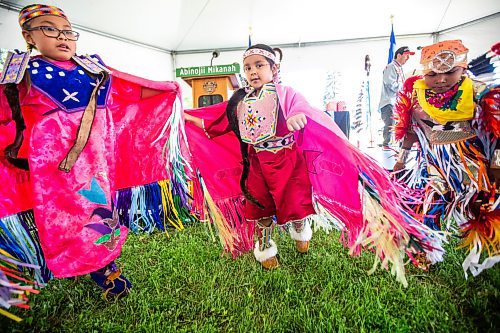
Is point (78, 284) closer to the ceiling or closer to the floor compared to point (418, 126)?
closer to the floor

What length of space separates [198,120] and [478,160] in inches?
58.1

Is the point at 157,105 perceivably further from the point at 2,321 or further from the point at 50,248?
the point at 2,321

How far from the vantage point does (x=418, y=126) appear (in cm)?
164

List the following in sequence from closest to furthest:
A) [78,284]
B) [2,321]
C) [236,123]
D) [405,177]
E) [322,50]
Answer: [2,321], [78,284], [236,123], [405,177], [322,50]

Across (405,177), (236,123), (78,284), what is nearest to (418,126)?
(405,177)

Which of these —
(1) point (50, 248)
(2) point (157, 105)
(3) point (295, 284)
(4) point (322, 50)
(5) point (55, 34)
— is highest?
(4) point (322, 50)

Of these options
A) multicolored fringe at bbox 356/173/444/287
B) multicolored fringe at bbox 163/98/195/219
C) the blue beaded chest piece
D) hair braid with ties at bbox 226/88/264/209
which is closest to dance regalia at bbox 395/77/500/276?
multicolored fringe at bbox 356/173/444/287

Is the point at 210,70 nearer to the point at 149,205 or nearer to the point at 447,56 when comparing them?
the point at 149,205

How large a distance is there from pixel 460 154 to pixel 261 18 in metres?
4.74

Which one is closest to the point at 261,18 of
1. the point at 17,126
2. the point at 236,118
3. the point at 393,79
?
the point at 393,79

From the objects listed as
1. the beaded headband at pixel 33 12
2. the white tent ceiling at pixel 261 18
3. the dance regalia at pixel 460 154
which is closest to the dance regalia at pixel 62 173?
the beaded headband at pixel 33 12

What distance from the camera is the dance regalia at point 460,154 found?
1.31 metres

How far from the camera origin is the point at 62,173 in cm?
121

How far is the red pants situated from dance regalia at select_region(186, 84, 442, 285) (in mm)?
50
